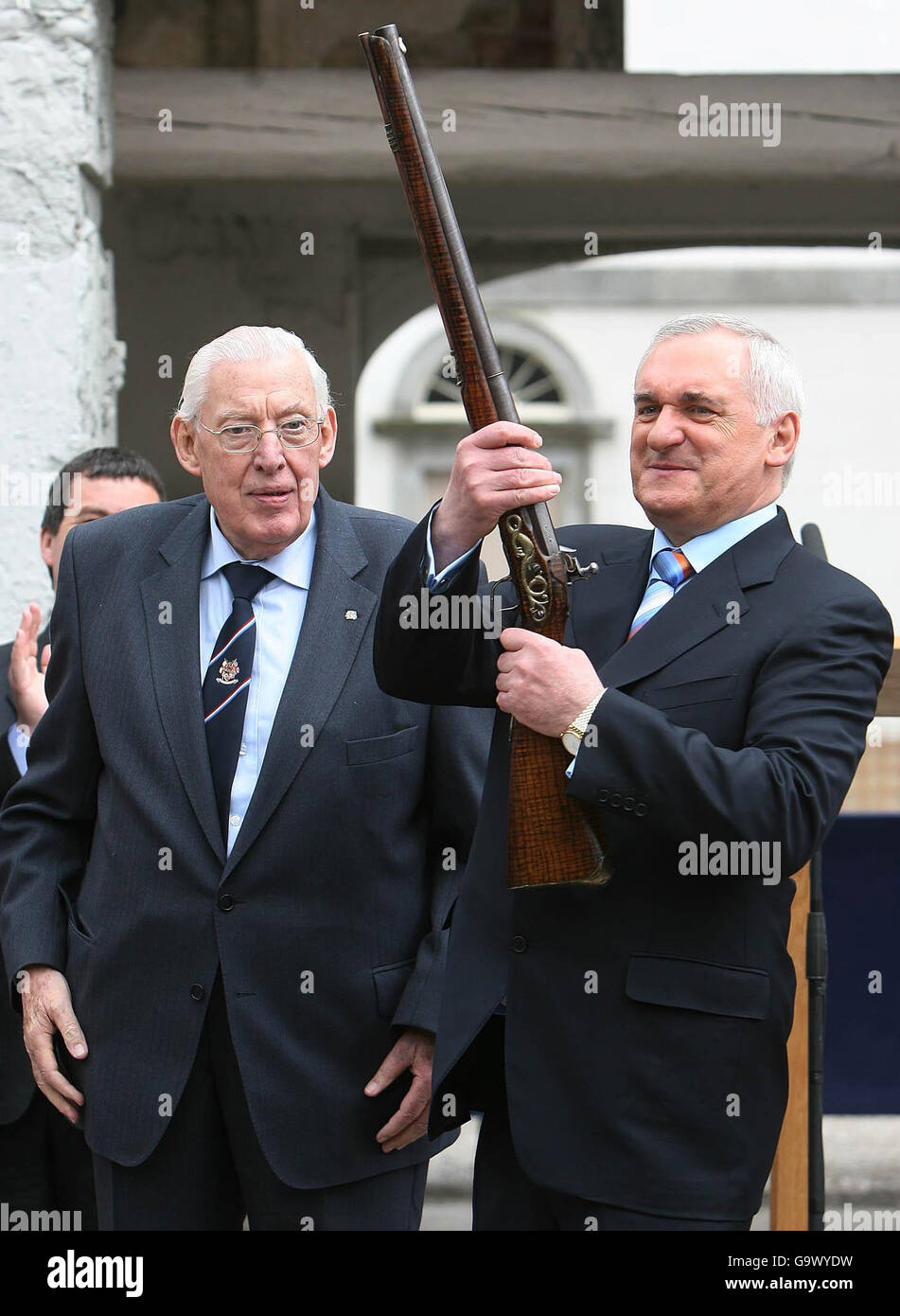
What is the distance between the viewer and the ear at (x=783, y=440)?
7.40 ft

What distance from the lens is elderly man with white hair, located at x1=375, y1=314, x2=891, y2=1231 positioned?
2070mm

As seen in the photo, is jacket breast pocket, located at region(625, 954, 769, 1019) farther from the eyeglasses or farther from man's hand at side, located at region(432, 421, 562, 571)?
the eyeglasses

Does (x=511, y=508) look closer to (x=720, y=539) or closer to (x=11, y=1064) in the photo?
(x=720, y=539)

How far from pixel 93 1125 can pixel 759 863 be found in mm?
1072

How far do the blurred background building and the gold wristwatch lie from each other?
1.91 metres

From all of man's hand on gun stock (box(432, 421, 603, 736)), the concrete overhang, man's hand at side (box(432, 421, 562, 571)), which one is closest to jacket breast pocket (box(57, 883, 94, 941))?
man's hand on gun stock (box(432, 421, 603, 736))

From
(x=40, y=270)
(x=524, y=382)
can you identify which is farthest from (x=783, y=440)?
(x=524, y=382)

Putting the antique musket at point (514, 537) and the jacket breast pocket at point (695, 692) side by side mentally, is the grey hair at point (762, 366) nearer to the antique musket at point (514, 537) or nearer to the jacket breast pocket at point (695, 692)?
the antique musket at point (514, 537)

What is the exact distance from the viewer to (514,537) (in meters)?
2.22

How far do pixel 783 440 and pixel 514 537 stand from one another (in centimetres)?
39

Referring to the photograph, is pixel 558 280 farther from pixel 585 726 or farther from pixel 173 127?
pixel 585 726

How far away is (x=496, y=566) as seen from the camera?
19.6 meters

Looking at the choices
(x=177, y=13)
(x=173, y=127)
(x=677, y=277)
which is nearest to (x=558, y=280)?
(x=677, y=277)

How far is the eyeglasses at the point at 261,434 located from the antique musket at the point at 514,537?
336mm
